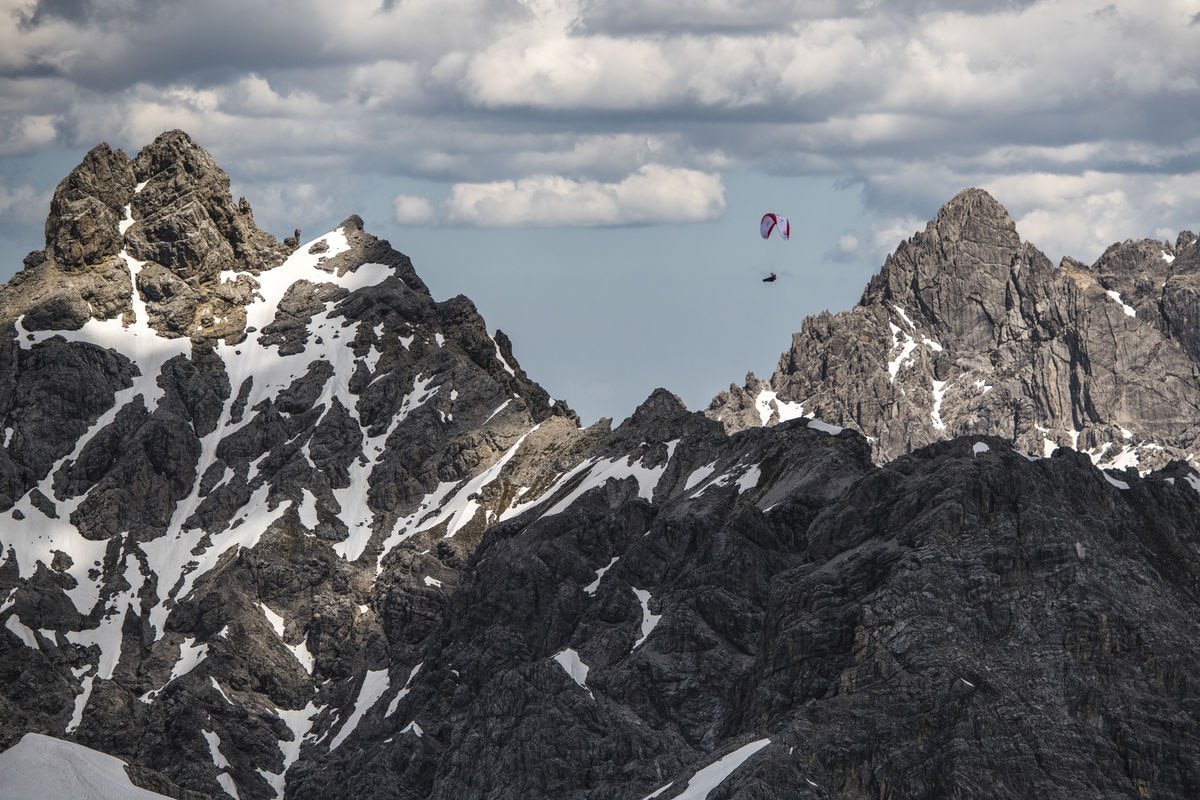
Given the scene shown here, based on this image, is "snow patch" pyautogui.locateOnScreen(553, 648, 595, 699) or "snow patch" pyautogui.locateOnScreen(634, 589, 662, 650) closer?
"snow patch" pyautogui.locateOnScreen(553, 648, 595, 699)

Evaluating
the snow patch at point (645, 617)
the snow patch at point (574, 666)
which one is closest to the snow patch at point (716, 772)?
the snow patch at point (574, 666)

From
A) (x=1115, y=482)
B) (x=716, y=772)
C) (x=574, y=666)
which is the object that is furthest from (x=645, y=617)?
(x=716, y=772)

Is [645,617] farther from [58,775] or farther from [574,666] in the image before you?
[58,775]

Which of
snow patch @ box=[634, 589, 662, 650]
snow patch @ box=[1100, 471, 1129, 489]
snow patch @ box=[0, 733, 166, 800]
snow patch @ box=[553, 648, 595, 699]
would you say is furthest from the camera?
snow patch @ box=[634, 589, 662, 650]

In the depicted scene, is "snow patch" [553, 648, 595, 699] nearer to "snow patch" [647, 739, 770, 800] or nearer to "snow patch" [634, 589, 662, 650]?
"snow patch" [634, 589, 662, 650]

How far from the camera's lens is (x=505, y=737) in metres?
176

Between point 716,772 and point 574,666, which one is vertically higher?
point 574,666

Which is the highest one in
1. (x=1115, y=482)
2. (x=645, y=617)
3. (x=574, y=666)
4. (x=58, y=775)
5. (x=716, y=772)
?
(x=1115, y=482)

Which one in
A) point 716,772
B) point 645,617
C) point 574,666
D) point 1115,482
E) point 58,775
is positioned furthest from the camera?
point 645,617

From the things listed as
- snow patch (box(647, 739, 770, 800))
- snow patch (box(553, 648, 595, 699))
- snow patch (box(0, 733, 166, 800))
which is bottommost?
snow patch (box(0, 733, 166, 800))

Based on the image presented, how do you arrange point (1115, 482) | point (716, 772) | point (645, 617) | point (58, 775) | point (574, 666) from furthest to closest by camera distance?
point (645, 617) < point (574, 666) < point (1115, 482) < point (58, 775) < point (716, 772)

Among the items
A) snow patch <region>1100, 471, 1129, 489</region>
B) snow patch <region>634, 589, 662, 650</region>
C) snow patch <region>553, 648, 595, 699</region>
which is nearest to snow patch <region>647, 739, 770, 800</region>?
snow patch <region>553, 648, 595, 699</region>

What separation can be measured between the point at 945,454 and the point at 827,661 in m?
32.4

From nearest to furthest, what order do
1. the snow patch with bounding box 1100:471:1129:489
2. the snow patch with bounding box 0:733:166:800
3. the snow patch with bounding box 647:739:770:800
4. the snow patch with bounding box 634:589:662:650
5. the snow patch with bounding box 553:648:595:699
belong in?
the snow patch with bounding box 647:739:770:800 < the snow patch with bounding box 0:733:166:800 < the snow patch with bounding box 1100:471:1129:489 < the snow patch with bounding box 553:648:595:699 < the snow patch with bounding box 634:589:662:650
